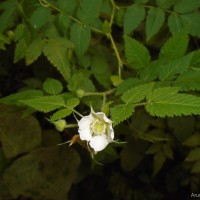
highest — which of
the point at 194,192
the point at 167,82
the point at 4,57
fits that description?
the point at 167,82

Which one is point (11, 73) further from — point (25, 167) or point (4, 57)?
point (25, 167)

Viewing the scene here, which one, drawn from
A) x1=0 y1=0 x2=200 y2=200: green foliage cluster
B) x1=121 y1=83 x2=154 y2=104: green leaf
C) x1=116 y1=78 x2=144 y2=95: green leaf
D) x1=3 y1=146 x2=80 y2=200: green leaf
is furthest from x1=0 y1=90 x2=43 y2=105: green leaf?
x1=3 y1=146 x2=80 y2=200: green leaf

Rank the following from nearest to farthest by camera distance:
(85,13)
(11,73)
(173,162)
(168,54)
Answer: (168,54) < (85,13) < (11,73) < (173,162)

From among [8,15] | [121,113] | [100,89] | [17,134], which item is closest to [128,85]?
[121,113]

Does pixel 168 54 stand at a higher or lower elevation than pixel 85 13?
lower

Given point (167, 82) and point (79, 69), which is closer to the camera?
point (167, 82)

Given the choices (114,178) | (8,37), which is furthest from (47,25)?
(114,178)

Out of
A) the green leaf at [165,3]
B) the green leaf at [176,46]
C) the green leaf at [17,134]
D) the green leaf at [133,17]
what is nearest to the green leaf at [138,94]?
the green leaf at [176,46]
